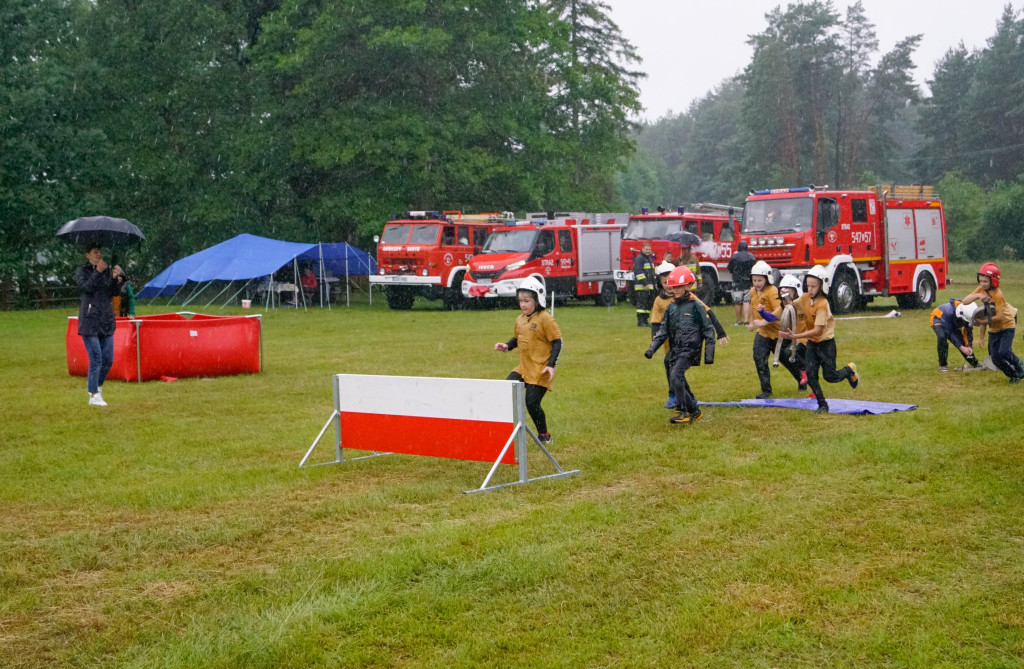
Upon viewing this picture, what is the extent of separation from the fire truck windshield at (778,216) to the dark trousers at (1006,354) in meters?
12.4

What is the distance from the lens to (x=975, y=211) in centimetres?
6831

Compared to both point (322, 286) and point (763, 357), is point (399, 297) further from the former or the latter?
point (763, 357)

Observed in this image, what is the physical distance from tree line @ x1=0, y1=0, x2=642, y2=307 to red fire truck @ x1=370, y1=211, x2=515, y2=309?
5907mm

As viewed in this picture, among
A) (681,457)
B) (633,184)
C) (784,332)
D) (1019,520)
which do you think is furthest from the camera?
(633,184)

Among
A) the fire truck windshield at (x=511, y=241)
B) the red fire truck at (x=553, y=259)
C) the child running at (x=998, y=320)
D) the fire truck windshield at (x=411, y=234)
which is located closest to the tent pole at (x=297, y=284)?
the fire truck windshield at (x=411, y=234)

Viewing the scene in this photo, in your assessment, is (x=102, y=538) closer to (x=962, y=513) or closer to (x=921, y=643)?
(x=921, y=643)

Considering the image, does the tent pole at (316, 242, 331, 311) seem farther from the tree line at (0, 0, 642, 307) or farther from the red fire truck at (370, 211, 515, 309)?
the tree line at (0, 0, 642, 307)

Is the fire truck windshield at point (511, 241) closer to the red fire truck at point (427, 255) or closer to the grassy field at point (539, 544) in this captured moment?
the red fire truck at point (427, 255)

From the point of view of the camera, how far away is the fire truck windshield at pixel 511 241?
32.5m

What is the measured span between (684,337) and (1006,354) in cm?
441

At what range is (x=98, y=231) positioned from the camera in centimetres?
1584

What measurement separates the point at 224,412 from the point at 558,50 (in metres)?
33.5

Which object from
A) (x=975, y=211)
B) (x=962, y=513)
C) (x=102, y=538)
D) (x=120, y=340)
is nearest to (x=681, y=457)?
(x=962, y=513)

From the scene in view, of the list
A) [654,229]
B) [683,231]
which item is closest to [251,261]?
[654,229]
